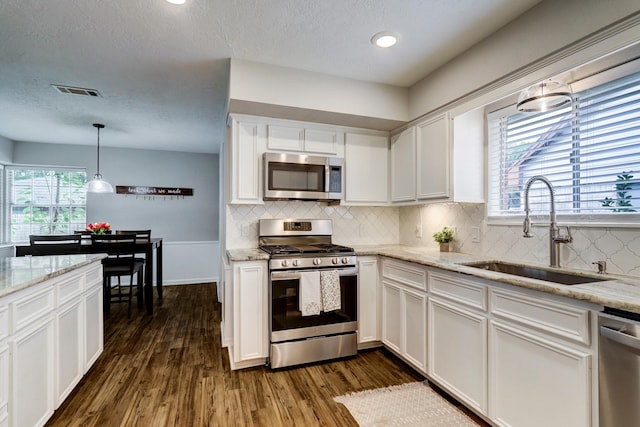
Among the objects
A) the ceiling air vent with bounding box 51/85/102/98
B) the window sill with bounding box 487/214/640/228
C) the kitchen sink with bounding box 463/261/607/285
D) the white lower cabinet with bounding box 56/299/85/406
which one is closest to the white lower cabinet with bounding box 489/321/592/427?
the kitchen sink with bounding box 463/261/607/285

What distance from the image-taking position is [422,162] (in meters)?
2.76

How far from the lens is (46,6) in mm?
1814

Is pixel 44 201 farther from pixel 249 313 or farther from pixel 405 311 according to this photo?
pixel 405 311

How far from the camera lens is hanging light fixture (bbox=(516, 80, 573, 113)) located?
166cm

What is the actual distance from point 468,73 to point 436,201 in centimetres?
99

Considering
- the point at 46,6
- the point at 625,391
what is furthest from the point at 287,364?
the point at 46,6

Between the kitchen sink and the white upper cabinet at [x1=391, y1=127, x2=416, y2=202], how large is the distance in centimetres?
90

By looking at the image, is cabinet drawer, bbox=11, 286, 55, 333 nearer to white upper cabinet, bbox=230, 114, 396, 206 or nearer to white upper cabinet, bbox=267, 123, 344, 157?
white upper cabinet, bbox=230, 114, 396, 206

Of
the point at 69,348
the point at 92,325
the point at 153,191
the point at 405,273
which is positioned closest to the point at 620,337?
the point at 405,273

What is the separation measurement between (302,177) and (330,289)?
3.45ft

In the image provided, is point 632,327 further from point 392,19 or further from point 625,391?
point 392,19

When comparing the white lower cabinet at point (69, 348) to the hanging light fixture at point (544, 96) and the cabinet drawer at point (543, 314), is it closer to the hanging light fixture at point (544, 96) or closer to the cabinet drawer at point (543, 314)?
the cabinet drawer at point (543, 314)

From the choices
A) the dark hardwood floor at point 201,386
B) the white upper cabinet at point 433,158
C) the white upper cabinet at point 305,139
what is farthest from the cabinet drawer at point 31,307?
the white upper cabinet at point 433,158

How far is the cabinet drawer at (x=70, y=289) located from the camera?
1.88 m
